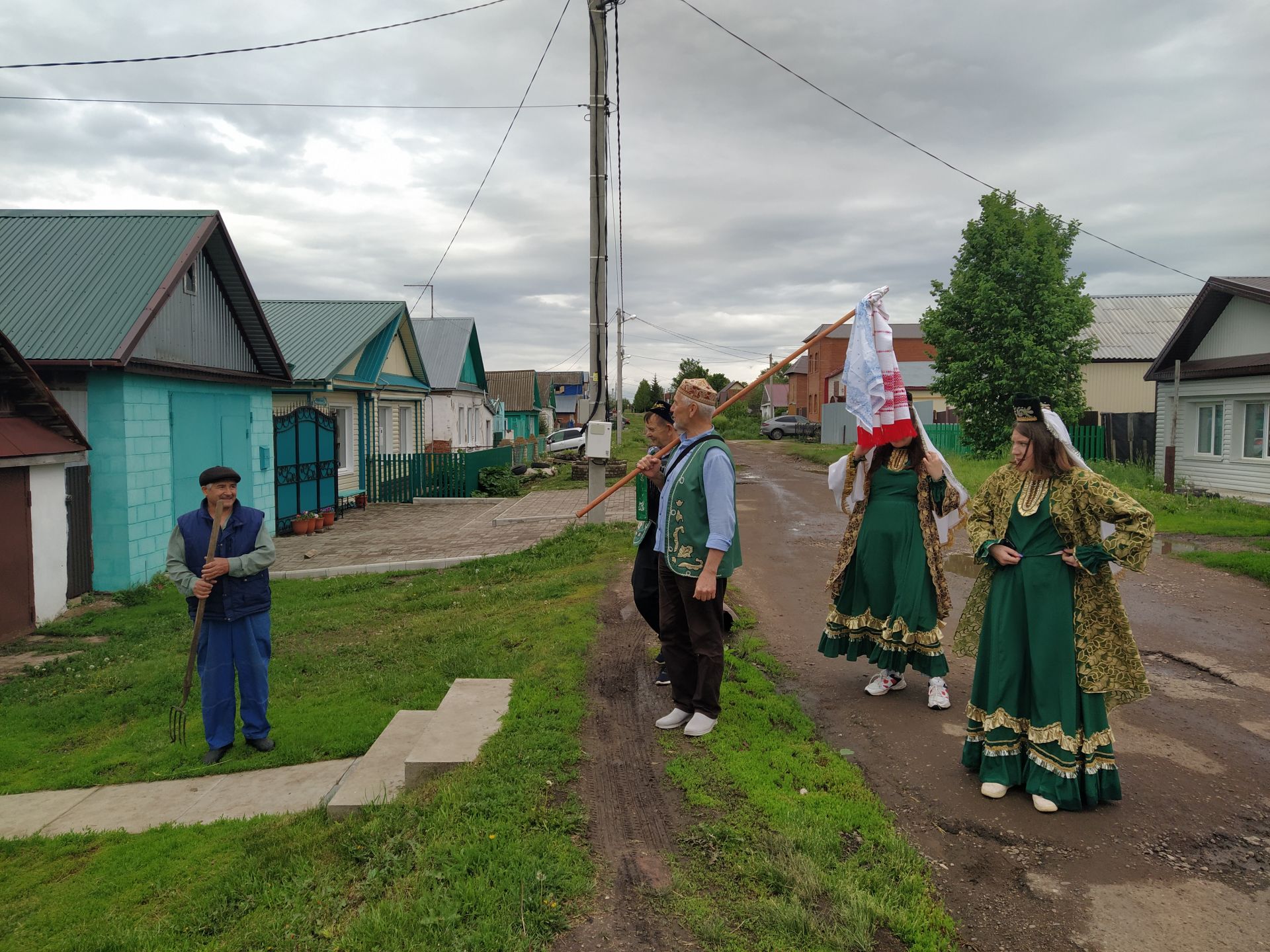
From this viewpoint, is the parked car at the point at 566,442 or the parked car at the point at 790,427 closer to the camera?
the parked car at the point at 566,442

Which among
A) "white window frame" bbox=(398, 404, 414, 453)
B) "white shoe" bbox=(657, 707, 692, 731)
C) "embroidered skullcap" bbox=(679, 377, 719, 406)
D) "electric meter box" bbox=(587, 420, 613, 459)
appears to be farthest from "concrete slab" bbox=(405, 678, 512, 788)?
Answer: "white window frame" bbox=(398, 404, 414, 453)

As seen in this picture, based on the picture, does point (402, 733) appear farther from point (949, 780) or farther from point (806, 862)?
point (949, 780)

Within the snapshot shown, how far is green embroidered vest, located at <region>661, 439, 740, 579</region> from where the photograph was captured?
448cm

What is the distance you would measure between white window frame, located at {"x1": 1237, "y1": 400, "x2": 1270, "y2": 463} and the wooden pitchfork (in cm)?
1868

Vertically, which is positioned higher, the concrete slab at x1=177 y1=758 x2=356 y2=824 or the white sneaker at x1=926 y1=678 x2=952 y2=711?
the white sneaker at x1=926 y1=678 x2=952 y2=711

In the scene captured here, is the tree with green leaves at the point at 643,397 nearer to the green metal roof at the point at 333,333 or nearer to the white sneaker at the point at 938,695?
the green metal roof at the point at 333,333

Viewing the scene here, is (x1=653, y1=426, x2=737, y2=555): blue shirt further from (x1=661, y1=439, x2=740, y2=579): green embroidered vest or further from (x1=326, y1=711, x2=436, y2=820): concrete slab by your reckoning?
(x1=326, y1=711, x2=436, y2=820): concrete slab

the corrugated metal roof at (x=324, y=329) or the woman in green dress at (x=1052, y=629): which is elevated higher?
the corrugated metal roof at (x=324, y=329)

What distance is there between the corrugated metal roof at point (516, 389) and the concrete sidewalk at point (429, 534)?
3347 centimetres

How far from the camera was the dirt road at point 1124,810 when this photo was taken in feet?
9.89

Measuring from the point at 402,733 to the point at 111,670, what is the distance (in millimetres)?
4372

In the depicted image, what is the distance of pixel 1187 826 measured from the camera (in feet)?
12.2

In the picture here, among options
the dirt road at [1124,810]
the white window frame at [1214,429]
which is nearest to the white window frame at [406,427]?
the dirt road at [1124,810]

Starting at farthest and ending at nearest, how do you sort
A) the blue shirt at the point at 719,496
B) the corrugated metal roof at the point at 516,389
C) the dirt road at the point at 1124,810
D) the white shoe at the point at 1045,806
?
1. the corrugated metal roof at the point at 516,389
2. the blue shirt at the point at 719,496
3. the white shoe at the point at 1045,806
4. the dirt road at the point at 1124,810
